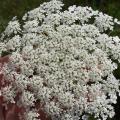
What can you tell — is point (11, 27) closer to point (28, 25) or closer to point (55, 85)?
point (28, 25)

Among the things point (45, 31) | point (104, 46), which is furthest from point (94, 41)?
point (45, 31)

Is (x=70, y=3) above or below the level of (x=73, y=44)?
above

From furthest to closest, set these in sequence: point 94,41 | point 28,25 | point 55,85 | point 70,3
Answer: point 70,3 → point 28,25 → point 94,41 → point 55,85

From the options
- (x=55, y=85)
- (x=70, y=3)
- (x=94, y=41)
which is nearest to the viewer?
(x=55, y=85)

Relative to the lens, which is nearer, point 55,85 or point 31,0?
point 55,85

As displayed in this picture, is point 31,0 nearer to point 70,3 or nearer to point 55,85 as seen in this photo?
point 70,3

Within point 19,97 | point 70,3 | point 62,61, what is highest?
point 70,3
